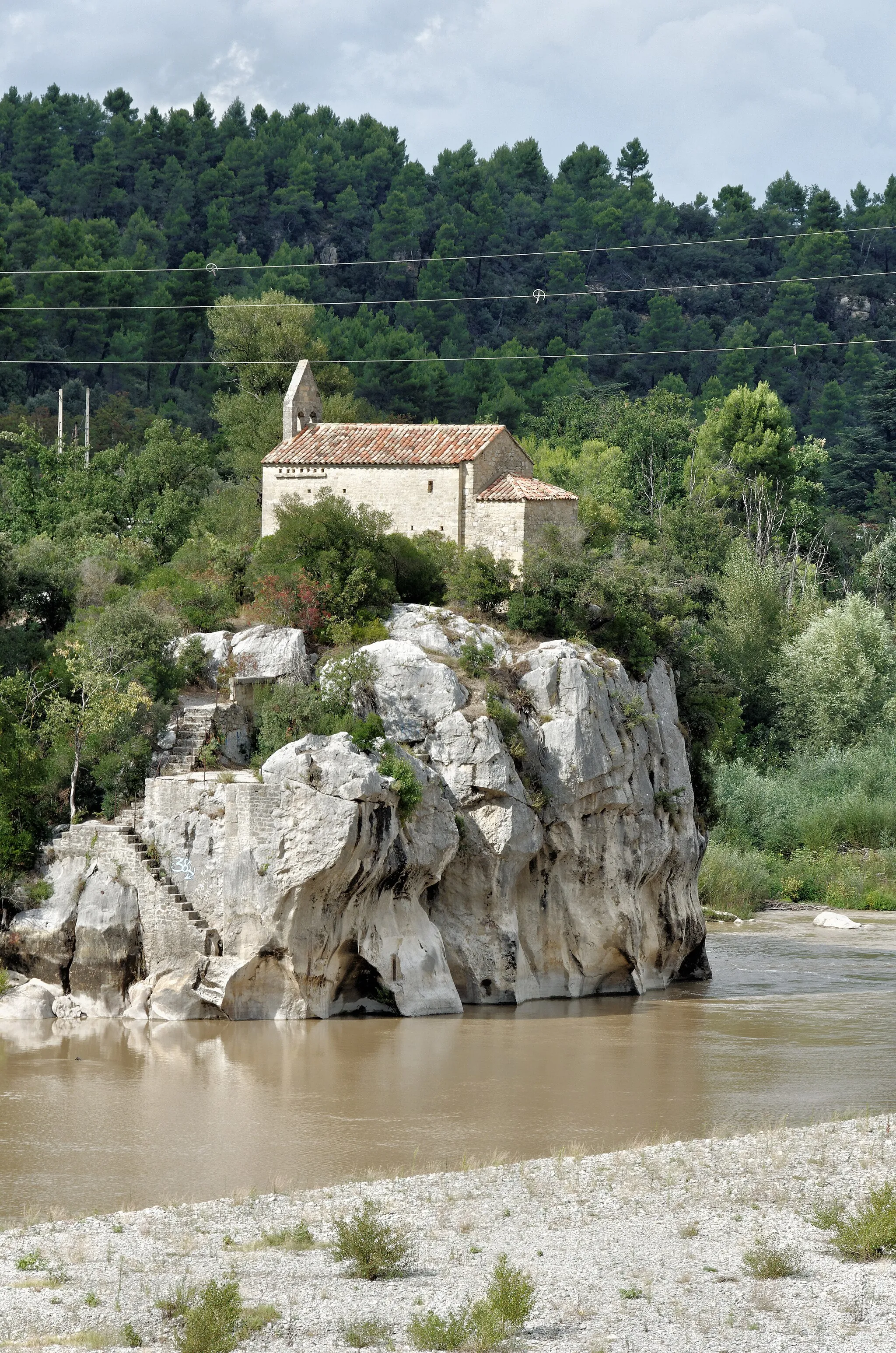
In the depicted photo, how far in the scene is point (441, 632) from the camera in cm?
3500

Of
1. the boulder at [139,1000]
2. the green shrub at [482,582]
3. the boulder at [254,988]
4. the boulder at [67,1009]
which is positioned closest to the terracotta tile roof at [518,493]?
the green shrub at [482,582]

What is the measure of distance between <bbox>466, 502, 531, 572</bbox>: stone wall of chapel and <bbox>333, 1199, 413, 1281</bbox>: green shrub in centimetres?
2421

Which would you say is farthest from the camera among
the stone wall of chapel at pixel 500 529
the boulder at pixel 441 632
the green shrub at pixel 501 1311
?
the stone wall of chapel at pixel 500 529

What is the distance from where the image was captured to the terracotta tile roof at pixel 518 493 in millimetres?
39156

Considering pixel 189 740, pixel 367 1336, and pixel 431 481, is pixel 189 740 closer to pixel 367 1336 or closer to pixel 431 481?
pixel 431 481

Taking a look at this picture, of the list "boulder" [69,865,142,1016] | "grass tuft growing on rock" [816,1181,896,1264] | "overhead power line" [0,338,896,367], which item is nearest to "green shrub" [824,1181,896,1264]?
"grass tuft growing on rock" [816,1181,896,1264]

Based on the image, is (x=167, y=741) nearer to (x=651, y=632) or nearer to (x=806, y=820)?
(x=651, y=632)

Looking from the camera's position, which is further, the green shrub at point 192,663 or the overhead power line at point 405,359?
the overhead power line at point 405,359

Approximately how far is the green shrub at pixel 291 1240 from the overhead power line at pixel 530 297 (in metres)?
72.3

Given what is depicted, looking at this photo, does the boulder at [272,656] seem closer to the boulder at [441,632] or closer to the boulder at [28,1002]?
the boulder at [441,632]

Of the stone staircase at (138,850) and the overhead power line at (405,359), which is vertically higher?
the overhead power line at (405,359)

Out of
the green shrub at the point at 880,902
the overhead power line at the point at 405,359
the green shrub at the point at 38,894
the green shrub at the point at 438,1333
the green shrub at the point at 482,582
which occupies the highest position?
the overhead power line at the point at 405,359

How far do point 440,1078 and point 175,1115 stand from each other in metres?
4.74

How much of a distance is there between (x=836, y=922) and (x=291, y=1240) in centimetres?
3464
